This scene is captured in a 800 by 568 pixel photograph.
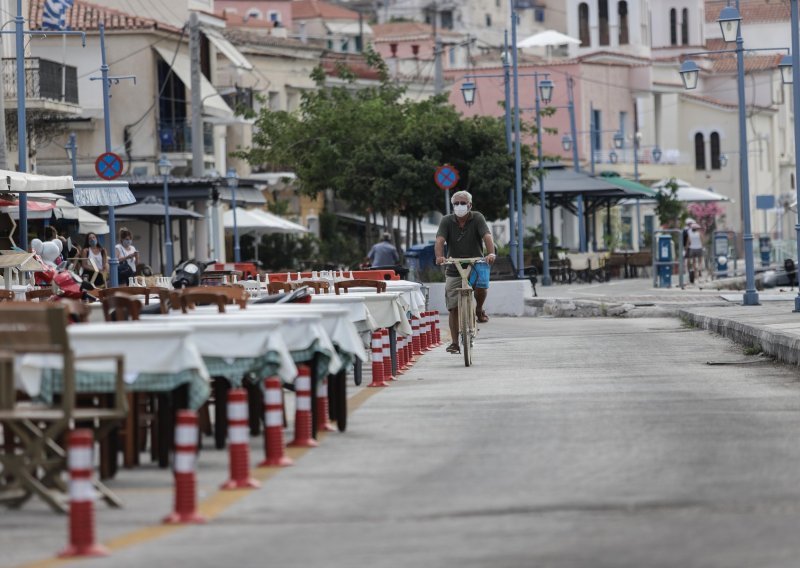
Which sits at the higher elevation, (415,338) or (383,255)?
(383,255)

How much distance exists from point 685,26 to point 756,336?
95101 millimetres

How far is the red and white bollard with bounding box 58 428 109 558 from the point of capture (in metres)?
9.12

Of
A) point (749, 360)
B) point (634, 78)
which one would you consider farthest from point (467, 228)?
point (634, 78)

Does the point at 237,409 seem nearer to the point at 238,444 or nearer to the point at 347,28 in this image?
the point at 238,444

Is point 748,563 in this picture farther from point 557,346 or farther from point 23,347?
point 557,346

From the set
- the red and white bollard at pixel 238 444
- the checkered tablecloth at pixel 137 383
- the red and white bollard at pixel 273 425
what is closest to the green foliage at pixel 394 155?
the red and white bollard at pixel 273 425

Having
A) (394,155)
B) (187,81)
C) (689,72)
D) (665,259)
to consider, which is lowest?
(665,259)

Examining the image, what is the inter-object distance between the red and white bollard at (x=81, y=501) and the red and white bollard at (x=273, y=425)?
297cm

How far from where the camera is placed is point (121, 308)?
14359mm

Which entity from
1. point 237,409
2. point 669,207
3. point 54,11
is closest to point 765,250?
point 669,207

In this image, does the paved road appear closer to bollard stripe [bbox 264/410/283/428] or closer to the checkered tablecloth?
bollard stripe [bbox 264/410/283/428]

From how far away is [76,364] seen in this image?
11.4 metres

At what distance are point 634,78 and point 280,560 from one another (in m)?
96.6

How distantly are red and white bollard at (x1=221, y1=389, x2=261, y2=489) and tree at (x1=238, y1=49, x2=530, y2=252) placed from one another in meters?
41.9
